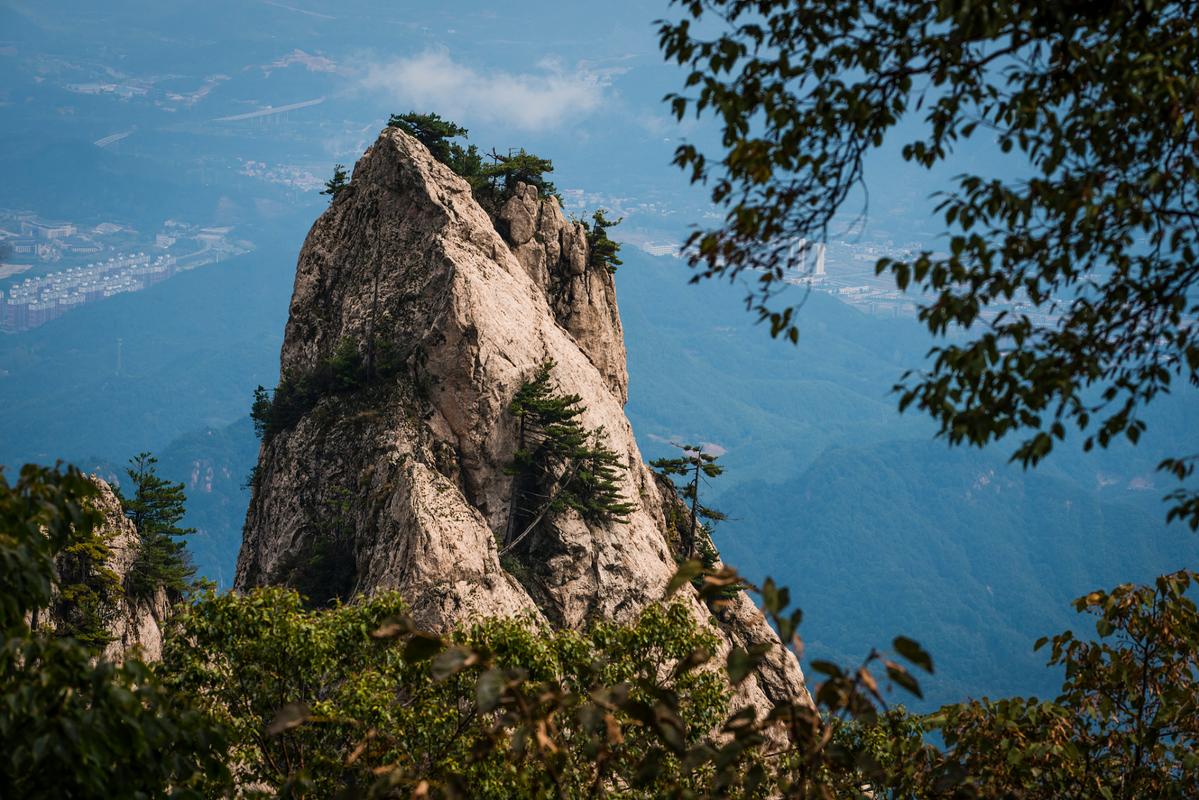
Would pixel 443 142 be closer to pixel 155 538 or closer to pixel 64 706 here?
pixel 155 538

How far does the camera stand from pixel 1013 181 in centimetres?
1123

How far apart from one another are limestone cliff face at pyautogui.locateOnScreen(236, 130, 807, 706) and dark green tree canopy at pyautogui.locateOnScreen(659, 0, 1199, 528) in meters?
24.9

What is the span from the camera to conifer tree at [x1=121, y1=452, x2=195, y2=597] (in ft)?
153

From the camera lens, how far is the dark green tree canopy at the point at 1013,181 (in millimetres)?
10375

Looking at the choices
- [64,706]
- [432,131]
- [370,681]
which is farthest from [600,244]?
[64,706]

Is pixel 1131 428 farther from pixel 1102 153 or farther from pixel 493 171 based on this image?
pixel 493 171

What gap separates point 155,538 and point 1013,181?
157ft

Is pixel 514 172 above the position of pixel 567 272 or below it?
above

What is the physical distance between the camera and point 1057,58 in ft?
36.9

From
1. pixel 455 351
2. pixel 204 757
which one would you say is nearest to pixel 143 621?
pixel 455 351

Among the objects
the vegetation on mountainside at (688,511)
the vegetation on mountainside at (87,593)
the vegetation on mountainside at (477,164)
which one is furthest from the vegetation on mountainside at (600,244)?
the vegetation on mountainside at (87,593)

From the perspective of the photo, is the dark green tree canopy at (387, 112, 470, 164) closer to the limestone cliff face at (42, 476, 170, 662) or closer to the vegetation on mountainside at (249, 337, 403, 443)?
the vegetation on mountainside at (249, 337, 403, 443)

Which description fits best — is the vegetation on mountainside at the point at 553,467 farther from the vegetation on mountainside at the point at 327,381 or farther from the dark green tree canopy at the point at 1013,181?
the dark green tree canopy at the point at 1013,181

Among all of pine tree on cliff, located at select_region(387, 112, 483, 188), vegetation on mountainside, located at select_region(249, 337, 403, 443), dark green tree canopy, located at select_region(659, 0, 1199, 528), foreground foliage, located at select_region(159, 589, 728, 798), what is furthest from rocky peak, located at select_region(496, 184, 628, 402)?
dark green tree canopy, located at select_region(659, 0, 1199, 528)
